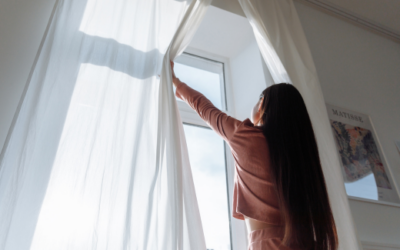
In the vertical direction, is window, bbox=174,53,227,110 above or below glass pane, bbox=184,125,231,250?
above

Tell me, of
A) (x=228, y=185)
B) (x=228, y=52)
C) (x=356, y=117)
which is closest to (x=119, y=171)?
(x=228, y=185)

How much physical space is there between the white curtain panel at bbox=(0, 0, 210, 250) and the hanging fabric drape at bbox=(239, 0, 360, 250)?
59 centimetres

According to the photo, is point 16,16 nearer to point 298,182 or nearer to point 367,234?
point 298,182

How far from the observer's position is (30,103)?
3.19 feet

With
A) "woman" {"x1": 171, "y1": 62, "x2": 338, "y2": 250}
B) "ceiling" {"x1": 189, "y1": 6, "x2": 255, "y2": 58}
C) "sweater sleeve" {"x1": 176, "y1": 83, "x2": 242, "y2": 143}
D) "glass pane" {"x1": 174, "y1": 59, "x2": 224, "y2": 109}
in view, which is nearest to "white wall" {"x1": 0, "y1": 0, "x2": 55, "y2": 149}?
"sweater sleeve" {"x1": 176, "y1": 83, "x2": 242, "y2": 143}

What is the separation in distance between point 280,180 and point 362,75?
5.15 feet

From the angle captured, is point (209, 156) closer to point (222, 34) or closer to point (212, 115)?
point (212, 115)

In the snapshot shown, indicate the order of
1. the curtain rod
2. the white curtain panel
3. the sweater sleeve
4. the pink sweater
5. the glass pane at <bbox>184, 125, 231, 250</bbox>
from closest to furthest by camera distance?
1. the white curtain panel
2. the pink sweater
3. the sweater sleeve
4. the glass pane at <bbox>184, 125, 231, 250</bbox>
5. the curtain rod

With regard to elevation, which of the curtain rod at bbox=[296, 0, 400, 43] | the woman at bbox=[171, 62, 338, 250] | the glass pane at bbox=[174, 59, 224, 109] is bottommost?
the woman at bbox=[171, 62, 338, 250]

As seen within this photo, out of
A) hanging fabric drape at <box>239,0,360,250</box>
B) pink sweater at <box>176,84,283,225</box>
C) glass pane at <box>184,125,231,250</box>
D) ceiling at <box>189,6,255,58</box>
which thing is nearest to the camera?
pink sweater at <box>176,84,283,225</box>

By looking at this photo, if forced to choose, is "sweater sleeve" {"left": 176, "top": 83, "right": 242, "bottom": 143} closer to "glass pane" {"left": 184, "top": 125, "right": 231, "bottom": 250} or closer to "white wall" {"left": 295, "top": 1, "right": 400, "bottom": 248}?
"glass pane" {"left": 184, "top": 125, "right": 231, "bottom": 250}

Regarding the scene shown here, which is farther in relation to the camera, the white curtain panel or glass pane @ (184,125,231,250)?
glass pane @ (184,125,231,250)

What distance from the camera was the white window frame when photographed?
60.9 inches

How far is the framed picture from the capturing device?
1721 millimetres
